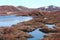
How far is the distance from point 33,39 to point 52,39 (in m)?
4.70

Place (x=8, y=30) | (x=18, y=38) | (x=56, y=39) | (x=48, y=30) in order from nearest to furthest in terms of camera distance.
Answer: (x=56, y=39), (x=18, y=38), (x=8, y=30), (x=48, y=30)

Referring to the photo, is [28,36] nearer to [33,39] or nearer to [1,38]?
[33,39]

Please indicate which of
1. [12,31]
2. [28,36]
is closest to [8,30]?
[12,31]

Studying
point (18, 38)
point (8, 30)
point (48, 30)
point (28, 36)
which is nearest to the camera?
point (18, 38)

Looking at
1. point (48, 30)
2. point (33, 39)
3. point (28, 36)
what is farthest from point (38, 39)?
point (48, 30)

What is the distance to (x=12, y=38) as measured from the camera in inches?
1406

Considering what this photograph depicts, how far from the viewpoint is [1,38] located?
1366 inches

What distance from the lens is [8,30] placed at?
140 ft

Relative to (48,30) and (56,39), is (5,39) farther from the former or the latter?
(48,30)

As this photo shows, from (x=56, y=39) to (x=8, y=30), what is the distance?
1428cm

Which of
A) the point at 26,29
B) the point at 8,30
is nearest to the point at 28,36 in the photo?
the point at 8,30

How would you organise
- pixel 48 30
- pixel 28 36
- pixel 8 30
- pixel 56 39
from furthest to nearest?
1. pixel 48 30
2. pixel 8 30
3. pixel 28 36
4. pixel 56 39

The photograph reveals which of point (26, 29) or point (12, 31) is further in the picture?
point (26, 29)

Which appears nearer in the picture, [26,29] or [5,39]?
[5,39]
